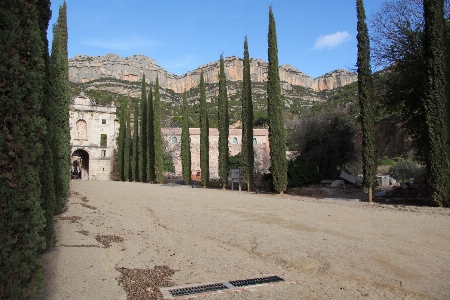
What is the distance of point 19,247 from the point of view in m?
3.14

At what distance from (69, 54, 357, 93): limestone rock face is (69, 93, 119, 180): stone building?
54.0 meters

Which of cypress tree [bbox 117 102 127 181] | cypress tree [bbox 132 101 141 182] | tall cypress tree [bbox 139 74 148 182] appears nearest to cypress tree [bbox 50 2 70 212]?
tall cypress tree [bbox 139 74 148 182]

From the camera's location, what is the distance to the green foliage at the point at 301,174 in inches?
852

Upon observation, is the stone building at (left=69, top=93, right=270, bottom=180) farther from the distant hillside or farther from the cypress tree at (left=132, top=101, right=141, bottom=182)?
the distant hillside

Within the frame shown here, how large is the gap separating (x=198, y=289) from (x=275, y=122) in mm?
15429

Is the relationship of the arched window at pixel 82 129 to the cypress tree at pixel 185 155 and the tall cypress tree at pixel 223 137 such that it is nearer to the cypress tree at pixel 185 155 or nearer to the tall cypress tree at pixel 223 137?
the cypress tree at pixel 185 155

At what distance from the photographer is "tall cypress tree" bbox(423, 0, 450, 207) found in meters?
11.9

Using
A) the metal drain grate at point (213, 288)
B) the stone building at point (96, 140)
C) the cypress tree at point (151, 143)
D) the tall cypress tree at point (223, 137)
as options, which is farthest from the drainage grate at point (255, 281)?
the stone building at point (96, 140)

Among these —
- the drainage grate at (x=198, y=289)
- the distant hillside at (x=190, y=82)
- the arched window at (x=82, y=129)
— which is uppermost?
the distant hillside at (x=190, y=82)

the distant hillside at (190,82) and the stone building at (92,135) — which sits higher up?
the distant hillside at (190,82)

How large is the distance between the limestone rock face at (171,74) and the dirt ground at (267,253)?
3704 inches

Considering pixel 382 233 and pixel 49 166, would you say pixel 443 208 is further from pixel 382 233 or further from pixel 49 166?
pixel 49 166

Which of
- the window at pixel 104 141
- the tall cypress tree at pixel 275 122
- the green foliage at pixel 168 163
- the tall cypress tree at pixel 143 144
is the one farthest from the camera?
the window at pixel 104 141

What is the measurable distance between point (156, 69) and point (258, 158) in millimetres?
94245
